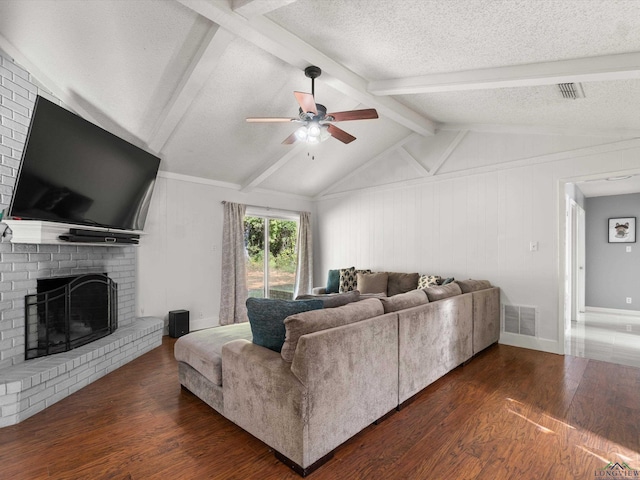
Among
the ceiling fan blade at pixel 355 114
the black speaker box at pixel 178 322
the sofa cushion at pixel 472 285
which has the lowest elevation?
the black speaker box at pixel 178 322

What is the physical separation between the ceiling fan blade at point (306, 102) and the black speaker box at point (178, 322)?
134 inches

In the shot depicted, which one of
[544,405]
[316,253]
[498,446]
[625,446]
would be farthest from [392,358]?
[316,253]

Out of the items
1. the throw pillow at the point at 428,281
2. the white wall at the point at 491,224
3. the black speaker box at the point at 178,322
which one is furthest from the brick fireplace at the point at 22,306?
the white wall at the point at 491,224

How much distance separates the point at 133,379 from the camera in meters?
3.28

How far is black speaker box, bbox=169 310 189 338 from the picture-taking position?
4.76m

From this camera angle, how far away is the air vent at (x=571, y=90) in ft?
9.53

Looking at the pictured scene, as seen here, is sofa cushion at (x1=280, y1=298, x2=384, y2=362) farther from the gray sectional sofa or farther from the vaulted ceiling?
the vaulted ceiling

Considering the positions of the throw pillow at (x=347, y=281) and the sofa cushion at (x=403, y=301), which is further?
the throw pillow at (x=347, y=281)

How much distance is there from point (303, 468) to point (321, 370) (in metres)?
0.55

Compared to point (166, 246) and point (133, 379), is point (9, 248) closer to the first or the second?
point (133, 379)

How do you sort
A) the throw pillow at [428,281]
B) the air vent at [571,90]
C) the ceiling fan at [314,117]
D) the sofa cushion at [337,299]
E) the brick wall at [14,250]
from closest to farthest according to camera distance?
the sofa cushion at [337,299] < the brick wall at [14,250] < the air vent at [571,90] < the ceiling fan at [314,117] < the throw pillow at [428,281]

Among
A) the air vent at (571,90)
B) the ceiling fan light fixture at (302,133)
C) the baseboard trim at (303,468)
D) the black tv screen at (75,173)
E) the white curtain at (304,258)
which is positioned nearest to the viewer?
the baseboard trim at (303,468)

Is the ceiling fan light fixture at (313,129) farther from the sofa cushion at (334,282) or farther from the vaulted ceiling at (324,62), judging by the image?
the sofa cushion at (334,282)

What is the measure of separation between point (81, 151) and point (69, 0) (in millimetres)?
1176
